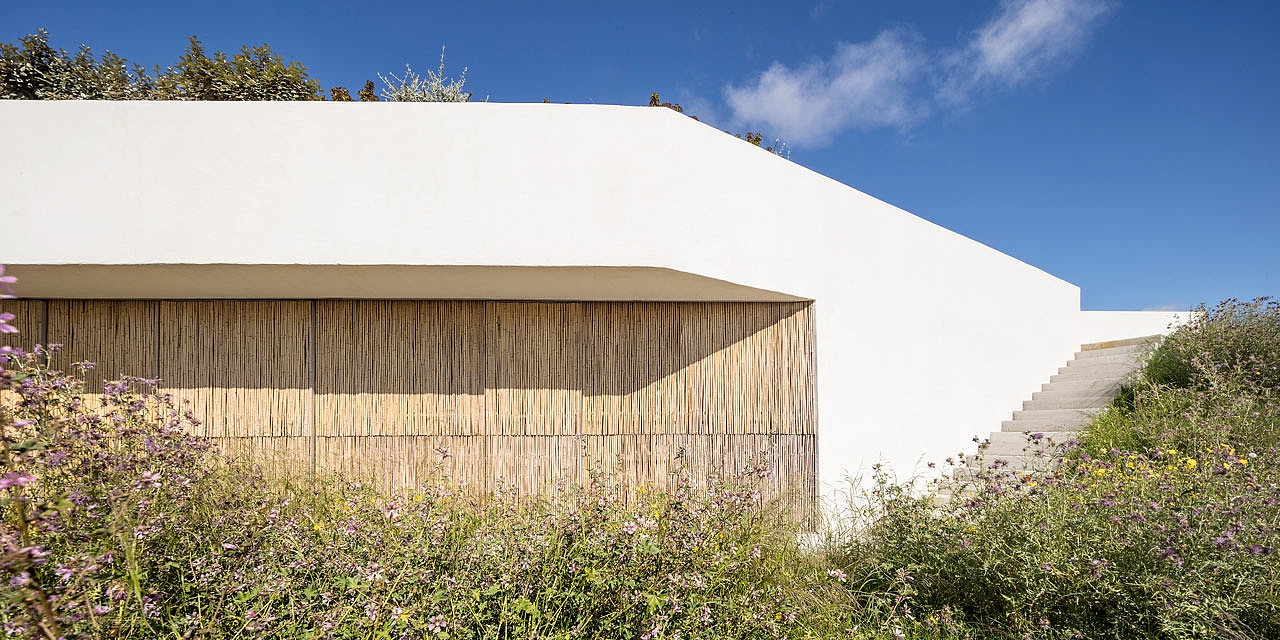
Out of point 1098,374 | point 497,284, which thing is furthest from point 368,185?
point 1098,374

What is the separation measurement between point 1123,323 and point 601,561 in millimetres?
10489

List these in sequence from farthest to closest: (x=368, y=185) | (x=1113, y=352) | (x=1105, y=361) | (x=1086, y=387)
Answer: (x=1113, y=352) → (x=1105, y=361) → (x=1086, y=387) → (x=368, y=185)

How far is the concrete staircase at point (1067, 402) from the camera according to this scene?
5512 mm

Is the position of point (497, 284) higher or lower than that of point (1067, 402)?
higher

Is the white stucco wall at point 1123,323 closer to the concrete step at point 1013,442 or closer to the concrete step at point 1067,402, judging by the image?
Result: the concrete step at point 1067,402

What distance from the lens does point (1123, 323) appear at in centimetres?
909

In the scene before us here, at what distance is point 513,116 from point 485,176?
0.47 meters

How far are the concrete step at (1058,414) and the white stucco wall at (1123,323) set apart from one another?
3174mm

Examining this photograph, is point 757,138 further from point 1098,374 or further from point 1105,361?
point 1105,361

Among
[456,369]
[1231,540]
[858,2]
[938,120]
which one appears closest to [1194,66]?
[938,120]

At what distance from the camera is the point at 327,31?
5.05 m

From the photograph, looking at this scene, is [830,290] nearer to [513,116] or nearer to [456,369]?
[513,116]

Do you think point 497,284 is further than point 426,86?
No

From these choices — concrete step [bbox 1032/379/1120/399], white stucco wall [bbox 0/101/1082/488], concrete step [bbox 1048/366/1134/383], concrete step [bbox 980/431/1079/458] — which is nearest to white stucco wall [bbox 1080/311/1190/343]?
concrete step [bbox 1048/366/1134/383]
